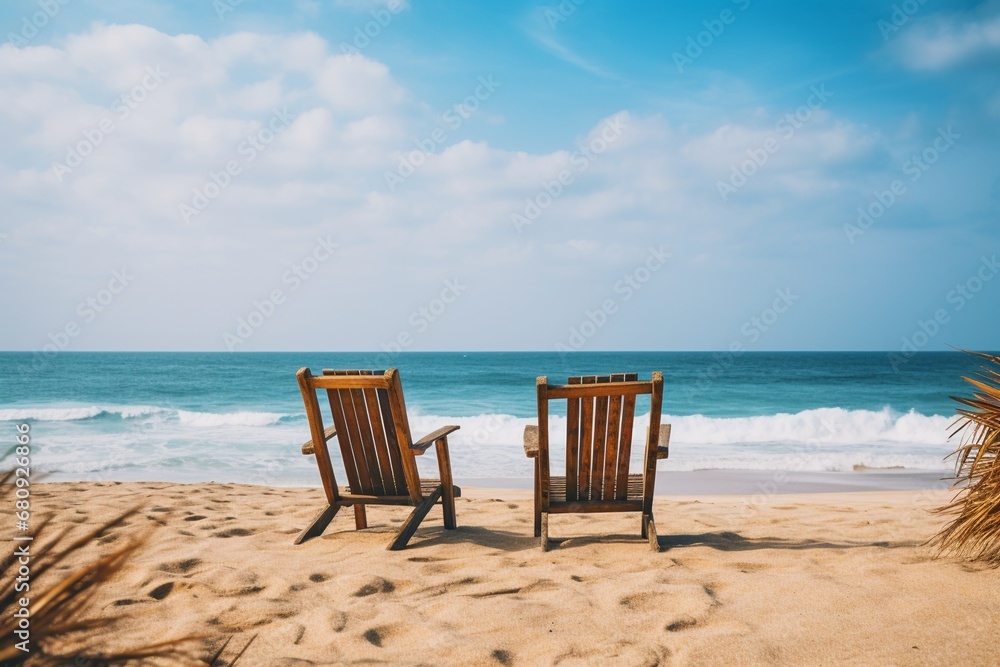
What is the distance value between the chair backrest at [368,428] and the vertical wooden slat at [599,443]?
1.25 meters

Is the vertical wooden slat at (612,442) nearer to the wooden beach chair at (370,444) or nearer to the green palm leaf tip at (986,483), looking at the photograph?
the wooden beach chair at (370,444)

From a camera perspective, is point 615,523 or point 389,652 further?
point 615,523

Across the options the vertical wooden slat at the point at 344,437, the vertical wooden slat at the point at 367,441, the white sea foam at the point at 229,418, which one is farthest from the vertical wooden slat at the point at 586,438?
the white sea foam at the point at 229,418

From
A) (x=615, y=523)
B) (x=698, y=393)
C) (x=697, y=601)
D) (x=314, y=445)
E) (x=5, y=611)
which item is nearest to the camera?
(x=5, y=611)

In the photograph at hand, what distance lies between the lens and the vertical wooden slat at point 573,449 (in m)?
4.49

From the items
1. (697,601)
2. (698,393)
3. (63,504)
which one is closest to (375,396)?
(697,601)

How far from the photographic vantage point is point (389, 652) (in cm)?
277

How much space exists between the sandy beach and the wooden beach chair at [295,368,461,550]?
0.29 meters

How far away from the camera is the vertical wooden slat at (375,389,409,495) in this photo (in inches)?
183

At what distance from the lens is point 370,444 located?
4777 millimetres

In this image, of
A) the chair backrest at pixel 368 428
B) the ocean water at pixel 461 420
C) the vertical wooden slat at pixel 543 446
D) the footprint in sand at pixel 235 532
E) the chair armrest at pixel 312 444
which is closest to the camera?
the vertical wooden slat at pixel 543 446

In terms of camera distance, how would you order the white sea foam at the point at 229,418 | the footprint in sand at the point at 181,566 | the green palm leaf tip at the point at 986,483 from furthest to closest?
1. the white sea foam at the point at 229,418
2. the footprint in sand at the point at 181,566
3. the green palm leaf tip at the point at 986,483

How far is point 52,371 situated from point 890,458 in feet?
142

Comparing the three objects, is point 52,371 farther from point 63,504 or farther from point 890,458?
point 890,458
